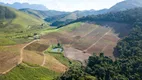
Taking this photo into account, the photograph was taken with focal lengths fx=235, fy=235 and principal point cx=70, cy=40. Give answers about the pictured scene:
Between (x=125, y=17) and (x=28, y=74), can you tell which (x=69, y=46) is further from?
(x=125, y=17)

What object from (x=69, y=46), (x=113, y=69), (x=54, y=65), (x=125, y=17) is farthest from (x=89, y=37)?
(x=113, y=69)

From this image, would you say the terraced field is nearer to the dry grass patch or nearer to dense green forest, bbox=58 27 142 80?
the dry grass patch

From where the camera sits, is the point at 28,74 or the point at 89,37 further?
the point at 89,37

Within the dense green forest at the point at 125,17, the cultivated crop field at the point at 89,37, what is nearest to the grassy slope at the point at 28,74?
the cultivated crop field at the point at 89,37

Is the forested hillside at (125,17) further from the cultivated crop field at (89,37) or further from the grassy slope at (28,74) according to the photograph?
the grassy slope at (28,74)

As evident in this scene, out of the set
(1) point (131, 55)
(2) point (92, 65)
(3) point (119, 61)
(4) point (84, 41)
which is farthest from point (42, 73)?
(4) point (84, 41)

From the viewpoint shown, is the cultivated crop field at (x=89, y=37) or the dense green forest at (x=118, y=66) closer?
the dense green forest at (x=118, y=66)

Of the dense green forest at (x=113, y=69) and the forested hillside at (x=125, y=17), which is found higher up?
the forested hillside at (x=125, y=17)

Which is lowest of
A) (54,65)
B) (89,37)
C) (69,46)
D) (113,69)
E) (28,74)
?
(54,65)

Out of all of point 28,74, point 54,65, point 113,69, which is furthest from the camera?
point 54,65

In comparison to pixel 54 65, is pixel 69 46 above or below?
above
